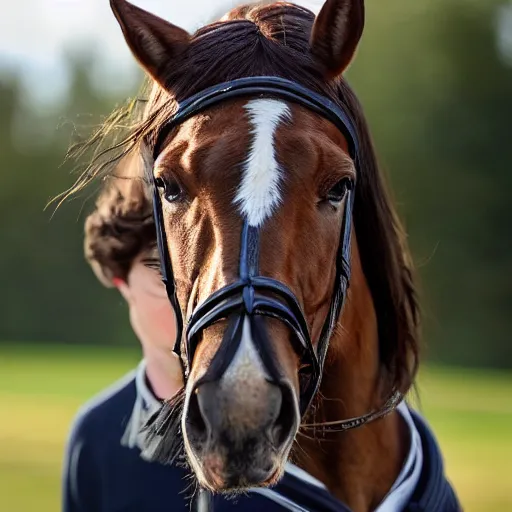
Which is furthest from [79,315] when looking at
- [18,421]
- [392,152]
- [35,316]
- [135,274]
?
[135,274]

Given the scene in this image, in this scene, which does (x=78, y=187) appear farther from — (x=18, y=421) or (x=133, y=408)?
(x=18, y=421)

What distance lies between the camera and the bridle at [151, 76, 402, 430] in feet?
7.53

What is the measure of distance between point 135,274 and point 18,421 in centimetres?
1256

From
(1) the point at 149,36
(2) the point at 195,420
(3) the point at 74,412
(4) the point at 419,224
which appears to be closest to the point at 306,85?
(1) the point at 149,36

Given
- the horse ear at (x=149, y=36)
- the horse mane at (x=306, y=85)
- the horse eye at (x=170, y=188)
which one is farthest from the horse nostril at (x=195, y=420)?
the horse ear at (x=149, y=36)

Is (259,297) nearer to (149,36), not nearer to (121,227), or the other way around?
(149,36)

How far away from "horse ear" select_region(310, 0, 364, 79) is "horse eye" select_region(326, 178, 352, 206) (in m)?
0.37

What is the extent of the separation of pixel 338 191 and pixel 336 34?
500 millimetres

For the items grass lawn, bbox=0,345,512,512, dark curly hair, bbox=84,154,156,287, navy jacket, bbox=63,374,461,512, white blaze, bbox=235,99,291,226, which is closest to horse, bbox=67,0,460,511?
white blaze, bbox=235,99,291,226

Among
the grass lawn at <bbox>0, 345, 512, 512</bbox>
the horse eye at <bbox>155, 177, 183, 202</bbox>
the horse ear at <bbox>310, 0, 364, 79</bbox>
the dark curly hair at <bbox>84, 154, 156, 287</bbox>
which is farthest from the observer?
the grass lawn at <bbox>0, 345, 512, 512</bbox>

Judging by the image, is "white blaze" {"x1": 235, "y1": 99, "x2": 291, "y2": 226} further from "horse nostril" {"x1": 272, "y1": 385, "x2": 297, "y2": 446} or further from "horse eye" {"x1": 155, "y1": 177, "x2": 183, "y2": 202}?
"horse nostril" {"x1": 272, "y1": 385, "x2": 297, "y2": 446}

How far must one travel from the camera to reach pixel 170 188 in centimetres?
262

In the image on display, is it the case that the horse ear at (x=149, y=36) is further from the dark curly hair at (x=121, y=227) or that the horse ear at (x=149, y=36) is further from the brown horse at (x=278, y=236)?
the dark curly hair at (x=121, y=227)

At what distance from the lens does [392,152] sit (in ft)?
85.7
